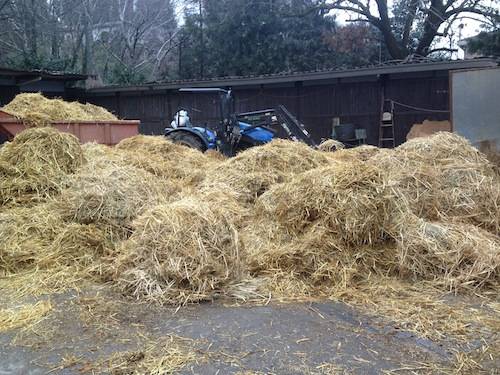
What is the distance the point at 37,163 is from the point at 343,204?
162 inches

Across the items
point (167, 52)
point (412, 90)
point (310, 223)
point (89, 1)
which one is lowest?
point (310, 223)

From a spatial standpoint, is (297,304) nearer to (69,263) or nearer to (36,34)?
(69,263)

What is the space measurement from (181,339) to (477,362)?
2027 mm

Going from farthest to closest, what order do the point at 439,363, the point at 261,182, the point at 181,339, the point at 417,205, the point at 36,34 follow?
the point at 36,34
the point at 261,182
the point at 417,205
the point at 181,339
the point at 439,363

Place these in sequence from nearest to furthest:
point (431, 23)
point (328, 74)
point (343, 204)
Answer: point (343, 204) < point (328, 74) < point (431, 23)

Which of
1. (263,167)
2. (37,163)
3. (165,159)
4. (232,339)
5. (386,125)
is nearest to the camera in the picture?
(232,339)

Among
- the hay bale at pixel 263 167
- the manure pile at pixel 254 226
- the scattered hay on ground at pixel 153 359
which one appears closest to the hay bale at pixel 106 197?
the manure pile at pixel 254 226

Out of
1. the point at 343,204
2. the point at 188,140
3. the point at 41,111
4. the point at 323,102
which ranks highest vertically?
the point at 323,102

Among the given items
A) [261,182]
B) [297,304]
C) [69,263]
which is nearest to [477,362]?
[297,304]

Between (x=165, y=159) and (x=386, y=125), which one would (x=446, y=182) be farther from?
(x=386, y=125)

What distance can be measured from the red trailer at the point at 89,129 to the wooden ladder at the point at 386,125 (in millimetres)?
8066

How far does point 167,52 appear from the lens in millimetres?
32656

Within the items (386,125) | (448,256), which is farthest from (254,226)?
(386,125)

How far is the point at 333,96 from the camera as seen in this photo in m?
16.6
